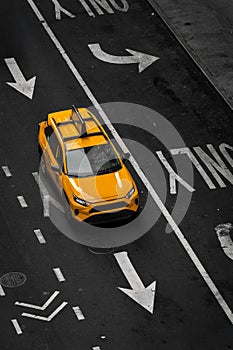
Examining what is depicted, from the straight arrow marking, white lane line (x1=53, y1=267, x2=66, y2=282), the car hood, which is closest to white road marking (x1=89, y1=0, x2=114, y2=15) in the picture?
the car hood

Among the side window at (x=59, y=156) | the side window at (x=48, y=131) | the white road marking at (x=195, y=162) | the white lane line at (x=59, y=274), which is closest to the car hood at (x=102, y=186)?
the side window at (x=59, y=156)

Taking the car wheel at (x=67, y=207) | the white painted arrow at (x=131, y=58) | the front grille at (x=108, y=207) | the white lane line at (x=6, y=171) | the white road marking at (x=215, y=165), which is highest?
the front grille at (x=108, y=207)

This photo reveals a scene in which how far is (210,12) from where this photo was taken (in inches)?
1561

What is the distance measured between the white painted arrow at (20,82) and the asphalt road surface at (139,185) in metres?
0.06

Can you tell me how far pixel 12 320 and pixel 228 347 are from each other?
5181 mm

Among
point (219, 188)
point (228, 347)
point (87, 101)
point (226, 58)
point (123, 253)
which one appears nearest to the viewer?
point (228, 347)

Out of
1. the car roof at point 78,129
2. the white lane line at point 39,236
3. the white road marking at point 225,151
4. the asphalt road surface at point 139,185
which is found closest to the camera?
the asphalt road surface at point 139,185

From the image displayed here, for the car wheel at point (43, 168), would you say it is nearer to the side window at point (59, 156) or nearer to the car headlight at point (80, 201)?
the side window at point (59, 156)

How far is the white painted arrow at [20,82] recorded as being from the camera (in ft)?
116

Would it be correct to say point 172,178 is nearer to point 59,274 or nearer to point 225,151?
point 225,151

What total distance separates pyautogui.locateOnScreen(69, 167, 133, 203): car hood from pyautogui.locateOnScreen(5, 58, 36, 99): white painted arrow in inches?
248

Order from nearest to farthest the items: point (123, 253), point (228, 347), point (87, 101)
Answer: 1. point (228, 347)
2. point (123, 253)
3. point (87, 101)

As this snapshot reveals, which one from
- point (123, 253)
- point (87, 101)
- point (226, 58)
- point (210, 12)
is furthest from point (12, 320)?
point (210, 12)

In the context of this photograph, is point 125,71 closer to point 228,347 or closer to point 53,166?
point 53,166
